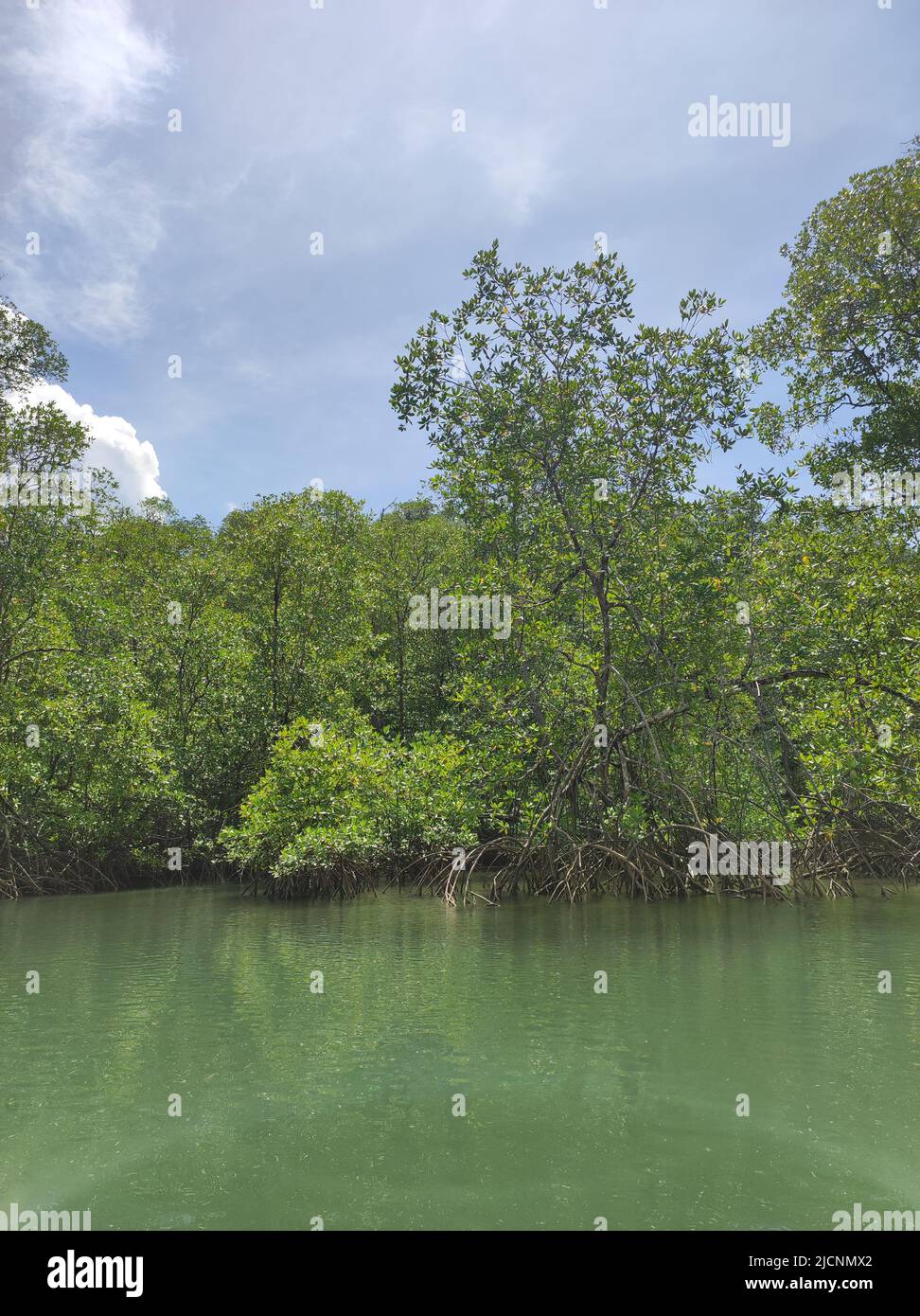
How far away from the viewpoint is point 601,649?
16.8 metres

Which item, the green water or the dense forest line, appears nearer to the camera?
the green water

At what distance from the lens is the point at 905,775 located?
1387 centimetres

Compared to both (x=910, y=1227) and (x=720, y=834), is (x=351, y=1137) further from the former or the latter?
(x=720, y=834)

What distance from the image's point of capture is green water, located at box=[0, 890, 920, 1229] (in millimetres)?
Result: 4074

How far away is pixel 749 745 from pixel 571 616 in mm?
4726

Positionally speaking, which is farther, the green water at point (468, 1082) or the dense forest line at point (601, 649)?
the dense forest line at point (601, 649)

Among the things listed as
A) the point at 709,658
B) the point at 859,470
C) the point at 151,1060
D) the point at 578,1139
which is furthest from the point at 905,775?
the point at 151,1060

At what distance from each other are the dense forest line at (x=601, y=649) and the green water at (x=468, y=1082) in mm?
4637

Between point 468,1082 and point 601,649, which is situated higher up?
point 601,649

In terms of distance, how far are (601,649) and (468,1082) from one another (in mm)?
11848

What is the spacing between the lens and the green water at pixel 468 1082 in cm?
407

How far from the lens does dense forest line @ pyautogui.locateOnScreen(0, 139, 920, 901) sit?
49.1 feet

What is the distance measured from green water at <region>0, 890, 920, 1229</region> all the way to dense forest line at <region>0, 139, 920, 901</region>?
464 cm

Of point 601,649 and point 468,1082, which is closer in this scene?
point 468,1082
